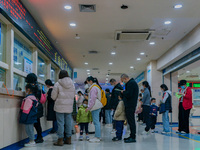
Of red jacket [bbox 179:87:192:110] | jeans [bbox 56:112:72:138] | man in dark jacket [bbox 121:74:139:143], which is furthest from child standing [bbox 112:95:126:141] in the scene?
red jacket [bbox 179:87:192:110]

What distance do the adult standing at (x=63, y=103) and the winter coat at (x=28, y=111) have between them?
15.7 inches

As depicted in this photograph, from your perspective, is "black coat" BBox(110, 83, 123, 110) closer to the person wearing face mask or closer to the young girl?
the person wearing face mask

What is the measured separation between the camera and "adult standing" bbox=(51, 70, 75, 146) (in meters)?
4.50

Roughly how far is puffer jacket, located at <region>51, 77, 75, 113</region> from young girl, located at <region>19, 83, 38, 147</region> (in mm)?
386

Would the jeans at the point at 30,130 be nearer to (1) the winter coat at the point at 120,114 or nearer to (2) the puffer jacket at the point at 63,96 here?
(2) the puffer jacket at the point at 63,96

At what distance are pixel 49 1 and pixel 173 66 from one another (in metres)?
6.67

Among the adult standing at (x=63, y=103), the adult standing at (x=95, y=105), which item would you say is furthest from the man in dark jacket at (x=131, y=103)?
the adult standing at (x=63, y=103)

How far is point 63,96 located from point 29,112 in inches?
27.0

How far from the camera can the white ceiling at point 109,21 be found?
211 inches

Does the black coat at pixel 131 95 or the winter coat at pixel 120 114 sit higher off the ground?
the black coat at pixel 131 95

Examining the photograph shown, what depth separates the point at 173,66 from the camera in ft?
33.4

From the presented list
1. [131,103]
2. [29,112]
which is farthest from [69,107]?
[131,103]

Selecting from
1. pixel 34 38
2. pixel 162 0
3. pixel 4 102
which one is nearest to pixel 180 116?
pixel 162 0

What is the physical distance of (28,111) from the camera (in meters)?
4.18
